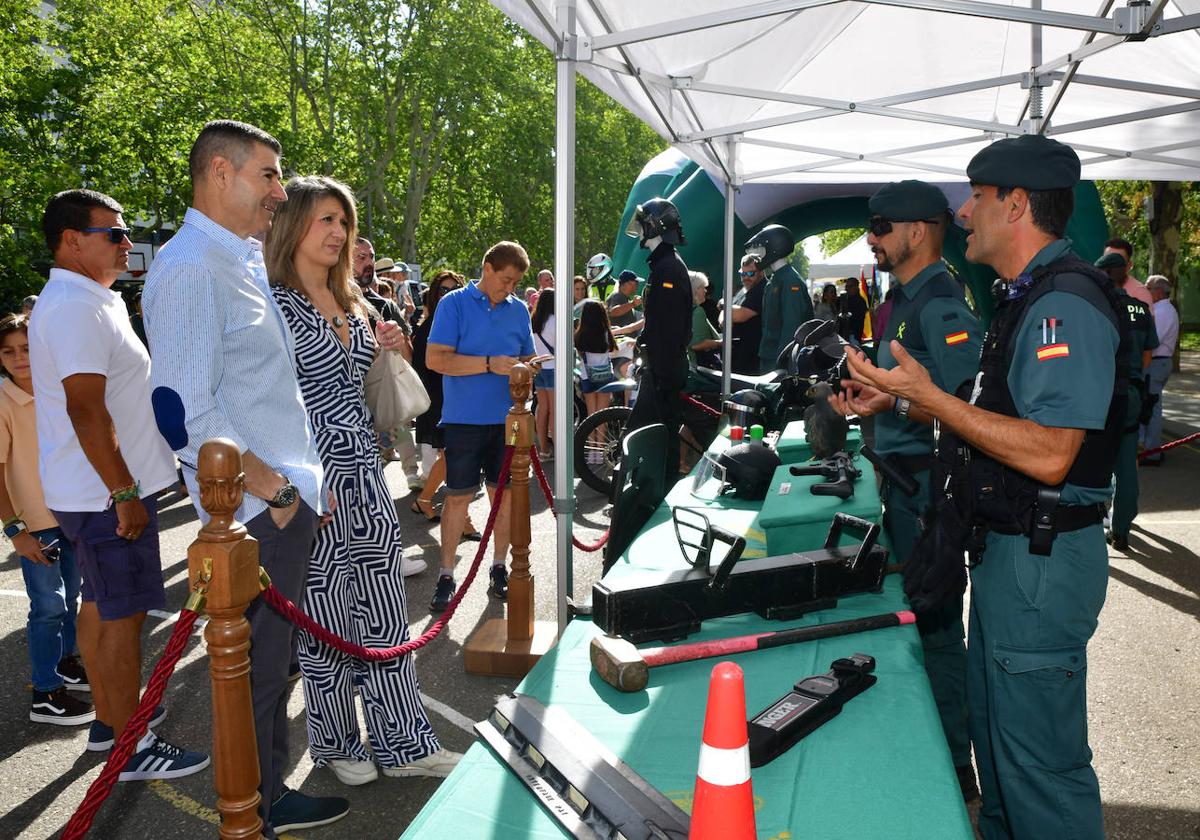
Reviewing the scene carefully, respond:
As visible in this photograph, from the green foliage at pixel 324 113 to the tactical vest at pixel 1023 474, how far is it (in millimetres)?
18252

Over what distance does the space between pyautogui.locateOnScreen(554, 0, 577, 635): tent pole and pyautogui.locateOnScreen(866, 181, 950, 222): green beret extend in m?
1.22

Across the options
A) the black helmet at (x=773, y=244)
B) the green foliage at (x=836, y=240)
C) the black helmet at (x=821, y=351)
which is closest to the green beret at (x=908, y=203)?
the black helmet at (x=821, y=351)

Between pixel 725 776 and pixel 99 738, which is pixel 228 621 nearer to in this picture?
pixel 725 776

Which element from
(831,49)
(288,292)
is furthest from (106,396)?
(831,49)

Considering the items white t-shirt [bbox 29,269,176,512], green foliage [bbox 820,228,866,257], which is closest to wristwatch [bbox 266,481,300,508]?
white t-shirt [bbox 29,269,176,512]

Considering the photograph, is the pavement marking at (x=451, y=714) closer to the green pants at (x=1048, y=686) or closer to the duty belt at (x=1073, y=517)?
the green pants at (x=1048, y=686)

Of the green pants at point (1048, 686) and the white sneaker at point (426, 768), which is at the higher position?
the green pants at point (1048, 686)

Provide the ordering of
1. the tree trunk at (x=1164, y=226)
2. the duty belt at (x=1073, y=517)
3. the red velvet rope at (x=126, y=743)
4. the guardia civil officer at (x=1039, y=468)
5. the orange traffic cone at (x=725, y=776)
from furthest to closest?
the tree trunk at (x=1164, y=226) < the duty belt at (x=1073, y=517) < the guardia civil officer at (x=1039, y=468) < the red velvet rope at (x=126, y=743) < the orange traffic cone at (x=725, y=776)

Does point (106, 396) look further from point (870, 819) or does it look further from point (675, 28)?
point (870, 819)

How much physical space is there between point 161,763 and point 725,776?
2.92 meters

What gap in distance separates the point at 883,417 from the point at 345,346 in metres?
2.18

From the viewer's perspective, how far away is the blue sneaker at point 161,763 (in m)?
3.37

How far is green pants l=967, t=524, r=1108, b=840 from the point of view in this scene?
2.29 metres

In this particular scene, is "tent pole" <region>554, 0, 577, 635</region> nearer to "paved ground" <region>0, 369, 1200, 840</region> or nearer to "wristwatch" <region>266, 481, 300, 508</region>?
"paved ground" <region>0, 369, 1200, 840</region>
